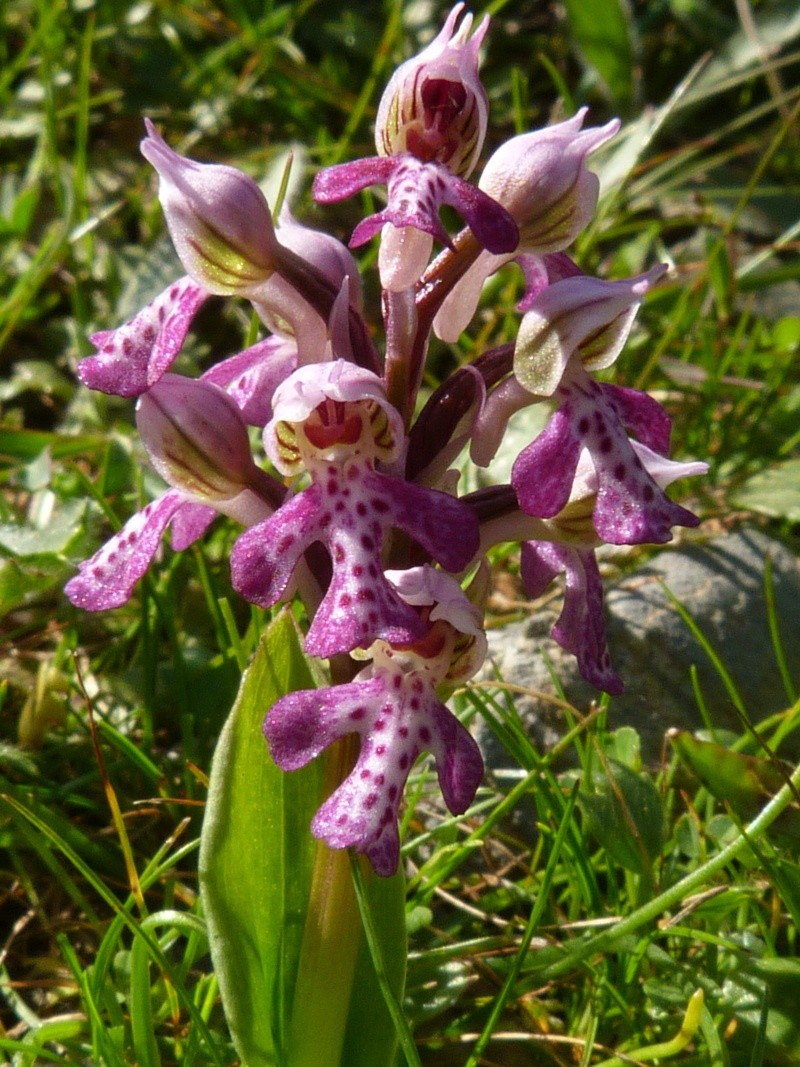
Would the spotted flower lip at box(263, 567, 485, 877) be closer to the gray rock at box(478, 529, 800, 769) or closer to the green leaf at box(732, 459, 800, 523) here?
the gray rock at box(478, 529, 800, 769)

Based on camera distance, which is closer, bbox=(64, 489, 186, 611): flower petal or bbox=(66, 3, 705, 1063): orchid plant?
bbox=(66, 3, 705, 1063): orchid plant

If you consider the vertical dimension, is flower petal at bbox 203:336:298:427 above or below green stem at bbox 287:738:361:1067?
above

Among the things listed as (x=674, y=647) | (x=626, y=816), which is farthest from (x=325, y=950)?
(x=674, y=647)

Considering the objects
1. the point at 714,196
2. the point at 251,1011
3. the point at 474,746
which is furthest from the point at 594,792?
A: the point at 714,196

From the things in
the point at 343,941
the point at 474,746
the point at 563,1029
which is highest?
the point at 474,746

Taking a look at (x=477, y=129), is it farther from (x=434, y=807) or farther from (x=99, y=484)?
(x=99, y=484)

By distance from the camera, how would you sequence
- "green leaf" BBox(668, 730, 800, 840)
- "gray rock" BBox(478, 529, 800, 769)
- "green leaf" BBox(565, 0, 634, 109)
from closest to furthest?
"green leaf" BBox(668, 730, 800, 840) < "gray rock" BBox(478, 529, 800, 769) < "green leaf" BBox(565, 0, 634, 109)

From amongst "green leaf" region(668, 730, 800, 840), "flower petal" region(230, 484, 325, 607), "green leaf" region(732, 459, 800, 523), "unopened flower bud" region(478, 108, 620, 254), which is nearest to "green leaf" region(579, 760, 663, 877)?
"green leaf" region(668, 730, 800, 840)
